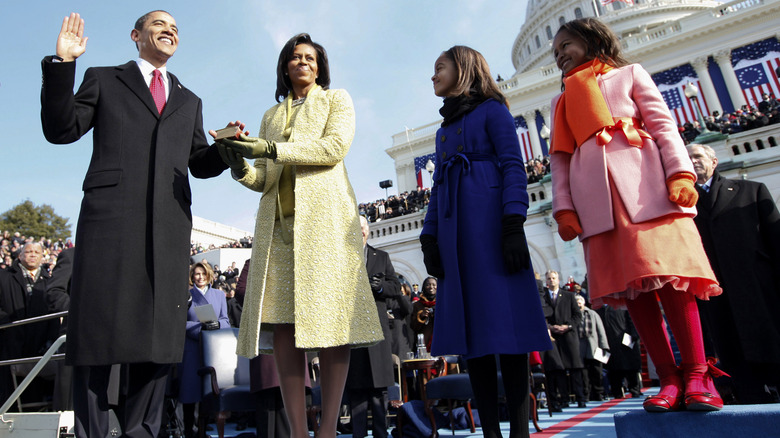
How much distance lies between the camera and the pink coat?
6.70 ft

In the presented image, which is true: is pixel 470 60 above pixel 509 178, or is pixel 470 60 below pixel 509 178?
above

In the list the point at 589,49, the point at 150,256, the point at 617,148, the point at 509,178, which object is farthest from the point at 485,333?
the point at 589,49

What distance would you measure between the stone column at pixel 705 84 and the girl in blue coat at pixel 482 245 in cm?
3166

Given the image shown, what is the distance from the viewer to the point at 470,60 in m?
2.61

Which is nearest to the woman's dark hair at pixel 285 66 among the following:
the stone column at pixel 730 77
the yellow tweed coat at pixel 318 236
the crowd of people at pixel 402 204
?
the yellow tweed coat at pixel 318 236

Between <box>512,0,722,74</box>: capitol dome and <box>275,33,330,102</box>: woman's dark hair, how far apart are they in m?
41.2

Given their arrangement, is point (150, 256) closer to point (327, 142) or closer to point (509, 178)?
point (327, 142)

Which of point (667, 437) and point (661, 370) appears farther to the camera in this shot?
point (661, 370)

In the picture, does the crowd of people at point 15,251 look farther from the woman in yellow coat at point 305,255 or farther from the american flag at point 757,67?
the american flag at point 757,67

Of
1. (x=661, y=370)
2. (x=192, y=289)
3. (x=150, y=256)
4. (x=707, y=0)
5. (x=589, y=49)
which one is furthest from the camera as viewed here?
(x=707, y=0)

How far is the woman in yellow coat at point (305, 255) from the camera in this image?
77.2 inches

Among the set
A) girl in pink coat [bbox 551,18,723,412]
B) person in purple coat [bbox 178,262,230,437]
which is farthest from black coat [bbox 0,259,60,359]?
girl in pink coat [bbox 551,18,723,412]

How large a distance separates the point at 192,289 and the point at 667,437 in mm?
5032

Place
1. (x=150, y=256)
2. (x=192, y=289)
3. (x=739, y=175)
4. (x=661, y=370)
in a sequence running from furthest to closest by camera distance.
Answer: (x=739, y=175) < (x=192, y=289) < (x=661, y=370) < (x=150, y=256)
